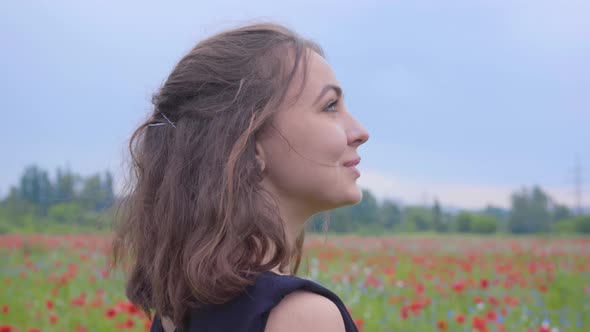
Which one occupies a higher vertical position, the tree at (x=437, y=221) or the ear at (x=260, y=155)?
the ear at (x=260, y=155)

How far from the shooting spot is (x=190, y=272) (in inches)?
53.4

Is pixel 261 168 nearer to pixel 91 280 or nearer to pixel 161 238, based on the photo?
pixel 161 238

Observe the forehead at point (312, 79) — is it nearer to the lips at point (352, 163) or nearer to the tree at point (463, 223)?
the lips at point (352, 163)

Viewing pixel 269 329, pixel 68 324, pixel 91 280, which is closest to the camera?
pixel 269 329

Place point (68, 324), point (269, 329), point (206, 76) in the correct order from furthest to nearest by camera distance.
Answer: point (68, 324)
point (206, 76)
point (269, 329)

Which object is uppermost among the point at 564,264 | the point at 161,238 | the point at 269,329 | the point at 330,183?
the point at 330,183

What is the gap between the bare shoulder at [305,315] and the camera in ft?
3.88

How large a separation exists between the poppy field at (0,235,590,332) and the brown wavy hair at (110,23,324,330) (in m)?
0.89

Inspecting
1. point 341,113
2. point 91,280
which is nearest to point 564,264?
point 91,280

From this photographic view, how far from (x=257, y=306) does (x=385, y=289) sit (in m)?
4.25

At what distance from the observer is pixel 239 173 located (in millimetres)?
1412

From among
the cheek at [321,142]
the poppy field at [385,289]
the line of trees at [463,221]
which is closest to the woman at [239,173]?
the cheek at [321,142]

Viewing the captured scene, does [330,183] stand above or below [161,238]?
above

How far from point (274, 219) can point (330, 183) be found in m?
0.15
